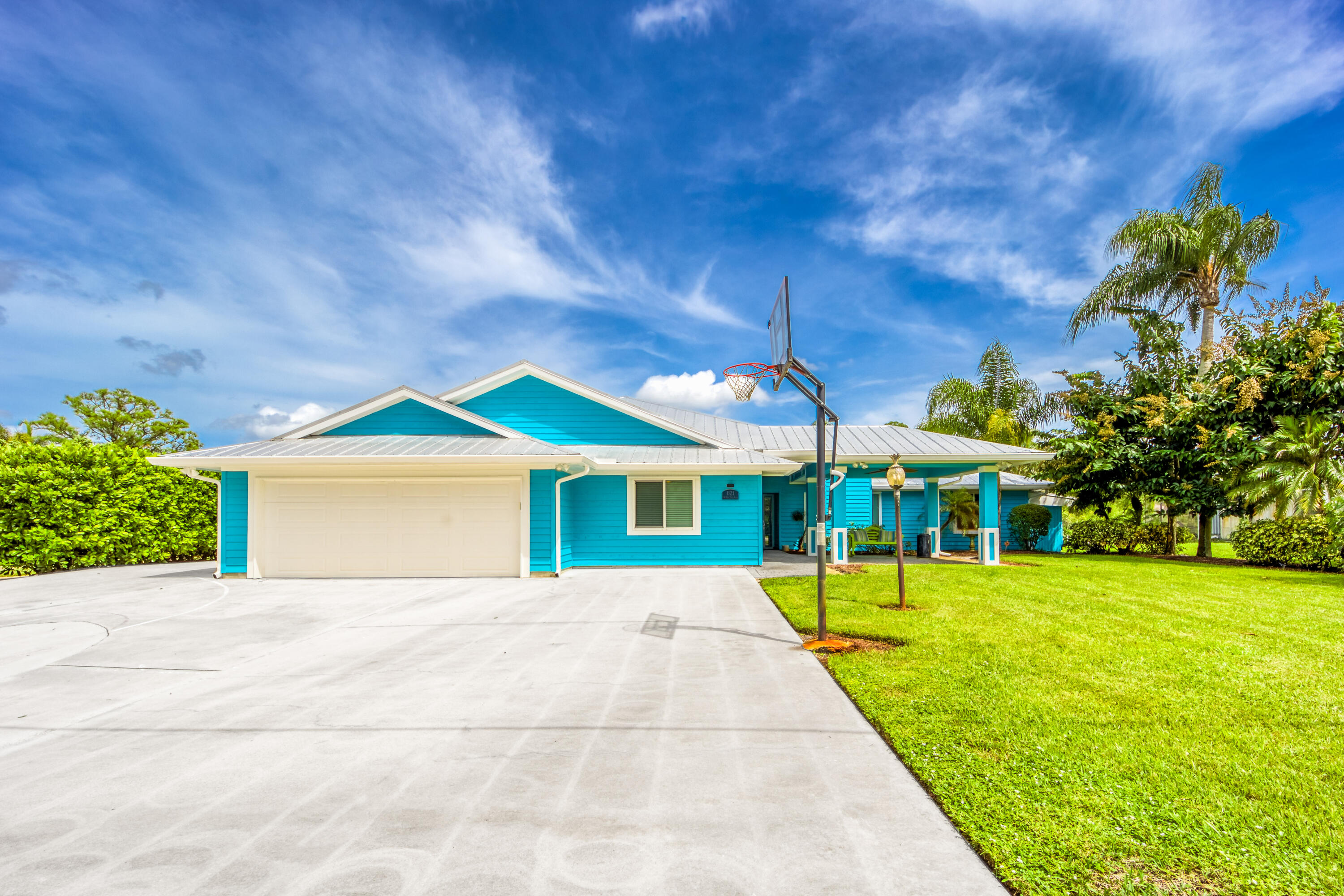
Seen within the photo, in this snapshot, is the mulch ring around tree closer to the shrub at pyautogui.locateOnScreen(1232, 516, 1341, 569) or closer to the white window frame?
the white window frame

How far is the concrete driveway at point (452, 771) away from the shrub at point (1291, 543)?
46.6ft

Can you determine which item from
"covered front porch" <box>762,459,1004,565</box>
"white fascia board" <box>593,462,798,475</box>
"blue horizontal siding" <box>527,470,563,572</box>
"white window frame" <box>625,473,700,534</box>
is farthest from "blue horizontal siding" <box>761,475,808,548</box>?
"blue horizontal siding" <box>527,470,563,572</box>

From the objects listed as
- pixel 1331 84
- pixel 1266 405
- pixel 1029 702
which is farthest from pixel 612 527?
pixel 1266 405

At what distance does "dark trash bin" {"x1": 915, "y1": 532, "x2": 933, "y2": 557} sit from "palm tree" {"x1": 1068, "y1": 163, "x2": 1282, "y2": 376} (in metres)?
10.2

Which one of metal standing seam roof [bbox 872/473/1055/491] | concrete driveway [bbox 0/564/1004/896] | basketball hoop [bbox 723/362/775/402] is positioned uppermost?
basketball hoop [bbox 723/362/775/402]

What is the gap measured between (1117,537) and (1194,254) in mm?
9471

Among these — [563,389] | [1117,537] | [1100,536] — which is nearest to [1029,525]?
[1100,536]

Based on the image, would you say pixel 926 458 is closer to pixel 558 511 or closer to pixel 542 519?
pixel 558 511

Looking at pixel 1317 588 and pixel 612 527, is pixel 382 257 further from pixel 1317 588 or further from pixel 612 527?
pixel 1317 588

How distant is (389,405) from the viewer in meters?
12.5

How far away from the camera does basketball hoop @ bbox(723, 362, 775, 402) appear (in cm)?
861

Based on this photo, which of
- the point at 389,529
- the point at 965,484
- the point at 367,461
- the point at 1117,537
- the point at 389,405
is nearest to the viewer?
the point at 367,461

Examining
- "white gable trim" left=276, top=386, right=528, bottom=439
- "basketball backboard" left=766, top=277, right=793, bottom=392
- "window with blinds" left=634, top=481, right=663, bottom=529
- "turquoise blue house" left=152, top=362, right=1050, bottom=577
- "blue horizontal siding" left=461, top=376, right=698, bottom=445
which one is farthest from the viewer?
"blue horizontal siding" left=461, top=376, right=698, bottom=445

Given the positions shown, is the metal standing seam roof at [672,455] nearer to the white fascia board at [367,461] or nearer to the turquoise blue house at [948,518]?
the white fascia board at [367,461]
